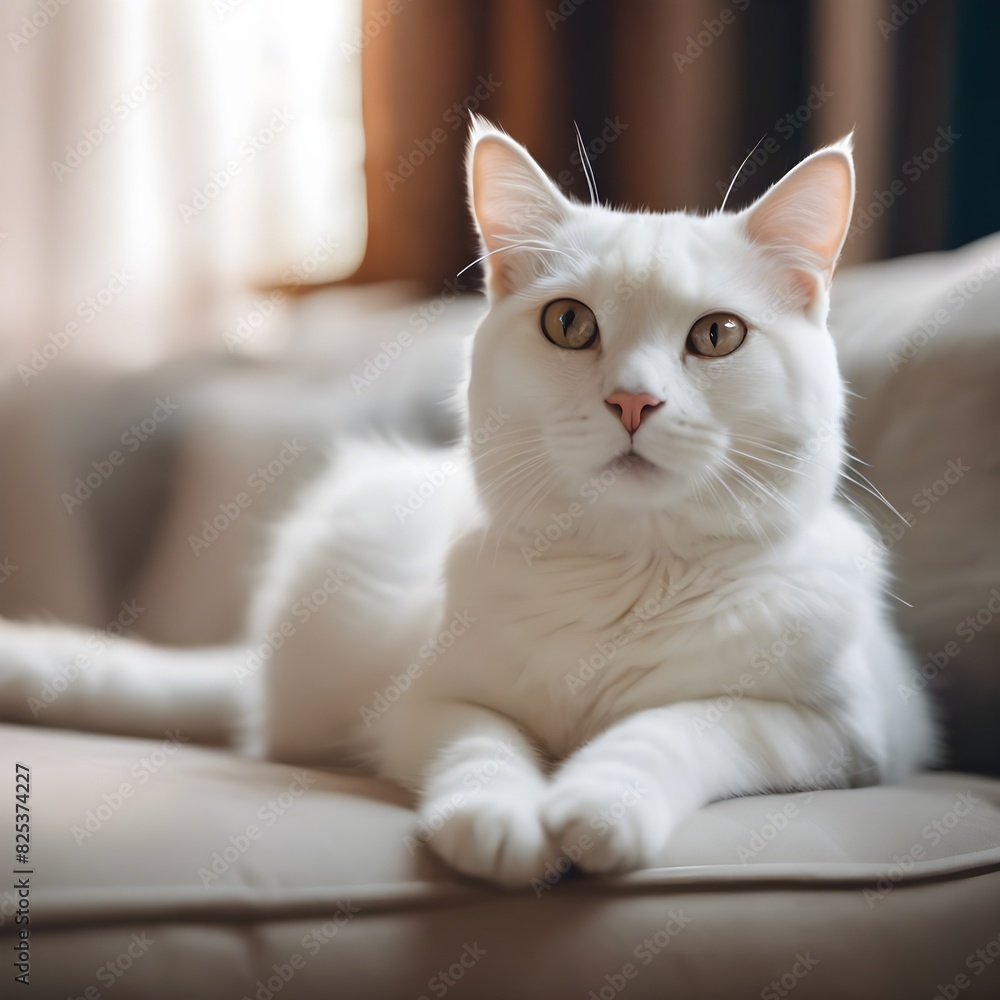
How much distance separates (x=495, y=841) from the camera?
75cm

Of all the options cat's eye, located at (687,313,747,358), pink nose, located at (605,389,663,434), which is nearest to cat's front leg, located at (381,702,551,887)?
pink nose, located at (605,389,663,434)

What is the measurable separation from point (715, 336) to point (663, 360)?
9 centimetres

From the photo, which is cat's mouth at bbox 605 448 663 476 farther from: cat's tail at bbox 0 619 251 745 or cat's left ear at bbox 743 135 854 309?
cat's tail at bbox 0 619 251 745

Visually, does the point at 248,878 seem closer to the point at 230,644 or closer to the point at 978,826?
the point at 978,826

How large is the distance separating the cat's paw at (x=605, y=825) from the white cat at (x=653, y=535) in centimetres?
2

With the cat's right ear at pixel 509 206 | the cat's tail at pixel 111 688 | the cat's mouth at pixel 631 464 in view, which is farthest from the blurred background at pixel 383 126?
the cat's mouth at pixel 631 464

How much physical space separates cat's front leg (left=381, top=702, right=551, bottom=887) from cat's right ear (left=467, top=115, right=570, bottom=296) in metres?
0.54

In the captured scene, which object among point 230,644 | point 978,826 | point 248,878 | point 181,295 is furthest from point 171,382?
point 978,826

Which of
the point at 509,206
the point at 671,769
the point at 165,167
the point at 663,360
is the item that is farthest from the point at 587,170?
the point at 165,167

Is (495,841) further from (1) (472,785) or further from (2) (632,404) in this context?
(2) (632,404)

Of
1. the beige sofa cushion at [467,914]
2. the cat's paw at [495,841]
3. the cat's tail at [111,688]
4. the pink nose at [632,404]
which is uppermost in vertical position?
the pink nose at [632,404]

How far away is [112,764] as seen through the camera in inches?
39.8

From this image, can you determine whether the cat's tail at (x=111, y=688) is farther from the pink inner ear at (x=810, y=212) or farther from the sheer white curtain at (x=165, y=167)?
the pink inner ear at (x=810, y=212)

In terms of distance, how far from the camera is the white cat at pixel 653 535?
93cm
